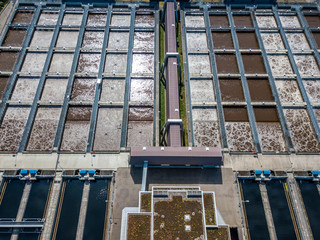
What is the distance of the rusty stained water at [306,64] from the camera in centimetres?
8250

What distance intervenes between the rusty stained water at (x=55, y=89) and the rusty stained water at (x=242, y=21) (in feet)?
229

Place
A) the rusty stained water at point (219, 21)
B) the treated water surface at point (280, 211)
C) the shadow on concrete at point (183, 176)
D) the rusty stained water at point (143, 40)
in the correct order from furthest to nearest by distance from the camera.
A: the rusty stained water at point (219, 21)
the rusty stained water at point (143, 40)
the shadow on concrete at point (183, 176)
the treated water surface at point (280, 211)

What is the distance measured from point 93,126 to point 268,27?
78.3m

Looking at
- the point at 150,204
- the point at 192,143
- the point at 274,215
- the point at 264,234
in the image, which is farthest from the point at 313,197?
the point at 150,204

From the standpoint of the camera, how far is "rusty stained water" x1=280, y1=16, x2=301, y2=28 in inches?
3753

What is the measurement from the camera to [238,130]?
7069 centimetres

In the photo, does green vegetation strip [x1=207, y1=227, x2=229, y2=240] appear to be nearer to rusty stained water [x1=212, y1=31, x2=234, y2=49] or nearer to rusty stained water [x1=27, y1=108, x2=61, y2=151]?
rusty stained water [x1=27, y1=108, x2=61, y2=151]

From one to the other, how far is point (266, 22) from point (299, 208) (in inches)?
2875

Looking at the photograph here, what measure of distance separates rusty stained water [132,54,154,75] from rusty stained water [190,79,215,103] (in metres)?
15.6

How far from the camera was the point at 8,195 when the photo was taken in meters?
59.1

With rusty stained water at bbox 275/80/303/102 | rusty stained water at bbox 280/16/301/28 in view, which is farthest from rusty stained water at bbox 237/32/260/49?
rusty stained water at bbox 275/80/303/102

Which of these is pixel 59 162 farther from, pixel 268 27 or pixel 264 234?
pixel 268 27

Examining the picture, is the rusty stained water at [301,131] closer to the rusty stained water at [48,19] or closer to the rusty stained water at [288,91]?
→ the rusty stained water at [288,91]

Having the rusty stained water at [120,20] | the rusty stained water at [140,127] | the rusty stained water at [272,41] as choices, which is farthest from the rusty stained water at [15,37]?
the rusty stained water at [272,41]
